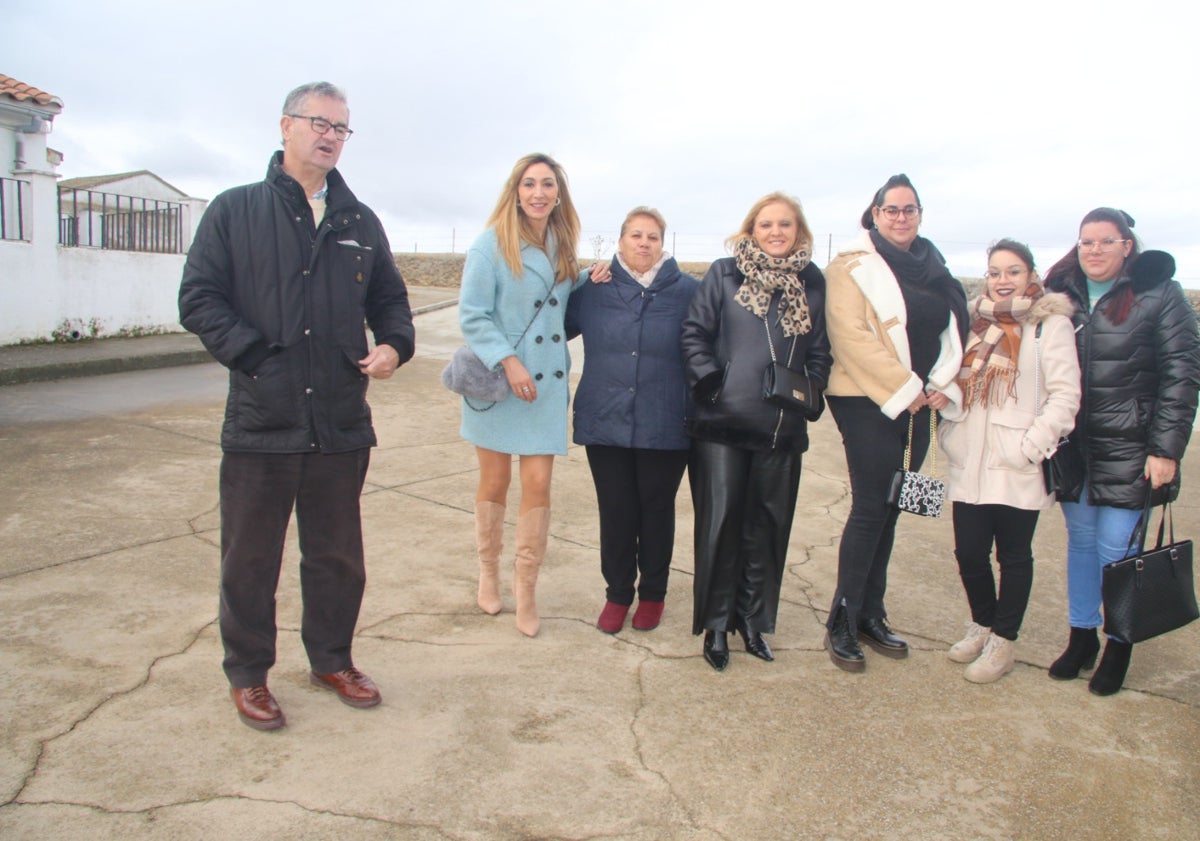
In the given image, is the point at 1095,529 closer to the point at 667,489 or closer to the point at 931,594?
the point at 931,594

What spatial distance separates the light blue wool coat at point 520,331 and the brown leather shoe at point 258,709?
124cm

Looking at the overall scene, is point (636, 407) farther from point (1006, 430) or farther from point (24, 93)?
point (24, 93)

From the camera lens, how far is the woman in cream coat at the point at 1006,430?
344 centimetres

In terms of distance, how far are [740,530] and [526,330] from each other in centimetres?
117

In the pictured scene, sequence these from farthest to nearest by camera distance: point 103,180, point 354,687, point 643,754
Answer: point 103,180 < point 354,687 < point 643,754

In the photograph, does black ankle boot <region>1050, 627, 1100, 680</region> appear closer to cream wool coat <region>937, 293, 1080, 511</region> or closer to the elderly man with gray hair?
cream wool coat <region>937, 293, 1080, 511</region>

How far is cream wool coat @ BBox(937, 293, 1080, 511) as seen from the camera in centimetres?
341

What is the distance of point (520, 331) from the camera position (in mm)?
3719

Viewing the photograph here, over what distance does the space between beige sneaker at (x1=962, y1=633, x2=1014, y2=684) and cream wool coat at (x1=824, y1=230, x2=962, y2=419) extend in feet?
2.92

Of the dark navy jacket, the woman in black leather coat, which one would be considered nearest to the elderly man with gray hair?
the dark navy jacket

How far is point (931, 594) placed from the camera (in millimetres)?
4512

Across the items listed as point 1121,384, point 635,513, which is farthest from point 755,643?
point 1121,384

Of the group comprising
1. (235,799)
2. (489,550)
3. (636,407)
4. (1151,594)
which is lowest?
(235,799)

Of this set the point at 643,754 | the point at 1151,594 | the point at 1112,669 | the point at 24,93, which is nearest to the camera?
the point at 643,754
